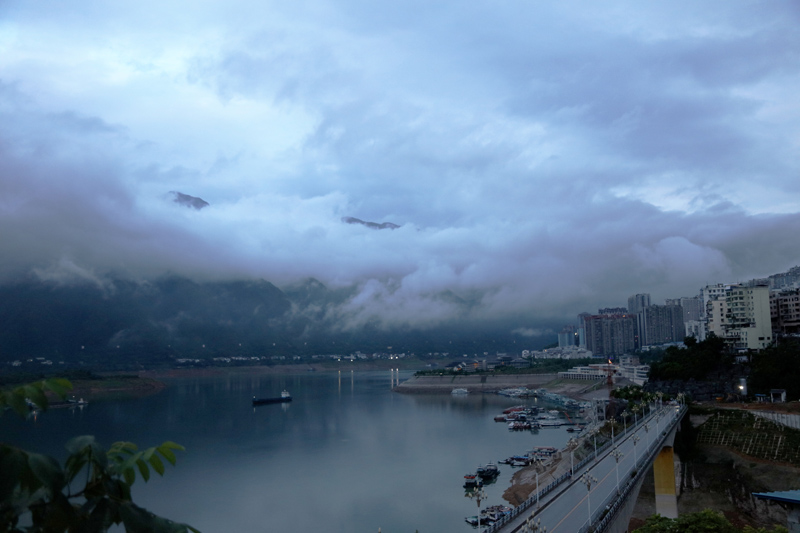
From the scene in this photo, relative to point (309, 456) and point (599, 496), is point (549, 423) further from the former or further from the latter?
point (599, 496)

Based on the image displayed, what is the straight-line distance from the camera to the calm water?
76.0ft

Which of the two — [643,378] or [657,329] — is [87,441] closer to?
[643,378]

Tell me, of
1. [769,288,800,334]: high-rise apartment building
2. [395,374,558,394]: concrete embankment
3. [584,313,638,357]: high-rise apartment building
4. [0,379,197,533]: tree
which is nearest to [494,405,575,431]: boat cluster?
Result: [769,288,800,334]: high-rise apartment building

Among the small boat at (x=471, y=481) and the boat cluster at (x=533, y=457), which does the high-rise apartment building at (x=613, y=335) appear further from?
the small boat at (x=471, y=481)

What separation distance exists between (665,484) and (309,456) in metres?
20.2

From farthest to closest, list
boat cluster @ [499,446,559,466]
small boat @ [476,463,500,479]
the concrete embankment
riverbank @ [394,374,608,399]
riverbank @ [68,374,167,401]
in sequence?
the concrete embankment < riverbank @ [394,374,608,399] < riverbank @ [68,374,167,401] < boat cluster @ [499,446,559,466] < small boat @ [476,463,500,479]

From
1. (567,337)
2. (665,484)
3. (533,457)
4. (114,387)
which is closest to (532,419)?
(533,457)

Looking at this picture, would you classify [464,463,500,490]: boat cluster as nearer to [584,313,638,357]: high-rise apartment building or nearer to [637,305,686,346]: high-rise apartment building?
[584,313,638,357]: high-rise apartment building

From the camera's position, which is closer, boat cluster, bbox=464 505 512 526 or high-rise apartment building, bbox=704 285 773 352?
boat cluster, bbox=464 505 512 526

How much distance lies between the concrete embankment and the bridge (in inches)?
2272

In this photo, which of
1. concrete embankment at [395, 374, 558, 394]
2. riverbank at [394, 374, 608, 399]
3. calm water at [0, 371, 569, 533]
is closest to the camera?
calm water at [0, 371, 569, 533]

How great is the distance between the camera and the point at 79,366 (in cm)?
10912

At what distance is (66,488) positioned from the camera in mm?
1894

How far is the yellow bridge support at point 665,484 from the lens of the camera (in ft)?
74.6
